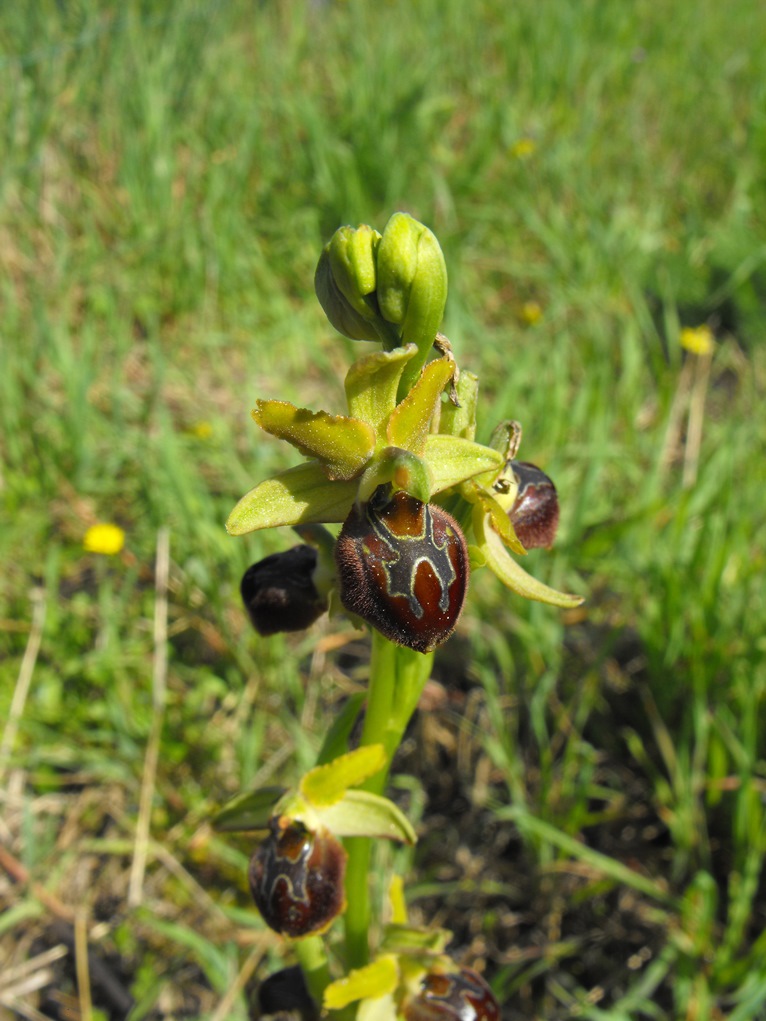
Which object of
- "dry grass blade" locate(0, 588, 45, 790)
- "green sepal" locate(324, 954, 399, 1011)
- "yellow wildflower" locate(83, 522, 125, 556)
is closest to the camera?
"green sepal" locate(324, 954, 399, 1011)

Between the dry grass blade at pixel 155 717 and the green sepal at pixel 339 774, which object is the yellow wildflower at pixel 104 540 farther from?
the green sepal at pixel 339 774

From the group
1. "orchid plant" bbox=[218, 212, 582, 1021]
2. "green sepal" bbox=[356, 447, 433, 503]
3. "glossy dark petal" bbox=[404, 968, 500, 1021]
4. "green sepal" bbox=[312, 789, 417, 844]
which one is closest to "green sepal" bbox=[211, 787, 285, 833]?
"orchid plant" bbox=[218, 212, 582, 1021]

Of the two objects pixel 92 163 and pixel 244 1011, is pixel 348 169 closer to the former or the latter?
pixel 92 163

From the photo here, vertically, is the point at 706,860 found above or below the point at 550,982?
above

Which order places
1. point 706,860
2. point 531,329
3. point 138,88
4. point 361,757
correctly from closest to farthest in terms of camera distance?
point 361,757, point 706,860, point 531,329, point 138,88

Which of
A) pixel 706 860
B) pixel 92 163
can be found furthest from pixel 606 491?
pixel 92 163

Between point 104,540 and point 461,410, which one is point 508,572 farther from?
point 104,540

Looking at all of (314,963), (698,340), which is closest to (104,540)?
(314,963)

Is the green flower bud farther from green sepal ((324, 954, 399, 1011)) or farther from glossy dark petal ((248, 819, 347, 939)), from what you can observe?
green sepal ((324, 954, 399, 1011))
